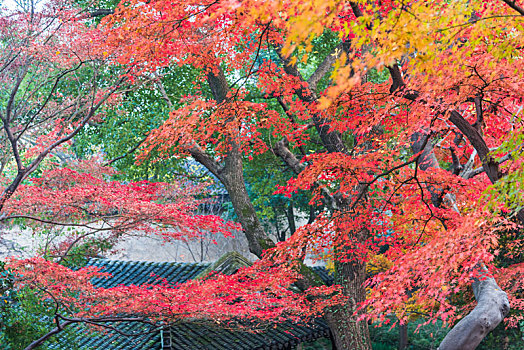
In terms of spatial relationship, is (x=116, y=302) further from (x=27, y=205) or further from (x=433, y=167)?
(x=433, y=167)

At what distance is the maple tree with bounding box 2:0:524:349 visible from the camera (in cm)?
417

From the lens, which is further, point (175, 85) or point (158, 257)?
point (158, 257)

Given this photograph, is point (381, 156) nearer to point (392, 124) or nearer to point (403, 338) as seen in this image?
point (392, 124)

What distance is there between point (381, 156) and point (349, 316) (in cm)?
272

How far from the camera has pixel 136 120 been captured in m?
10.7

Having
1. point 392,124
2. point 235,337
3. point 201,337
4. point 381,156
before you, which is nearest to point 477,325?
point 381,156

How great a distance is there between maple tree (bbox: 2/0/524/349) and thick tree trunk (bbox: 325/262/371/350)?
0.06 ft

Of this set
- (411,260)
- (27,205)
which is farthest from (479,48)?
(27,205)

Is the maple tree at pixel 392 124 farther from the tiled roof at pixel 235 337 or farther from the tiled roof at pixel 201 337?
the tiled roof at pixel 201 337

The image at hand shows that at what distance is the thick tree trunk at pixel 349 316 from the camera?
771cm

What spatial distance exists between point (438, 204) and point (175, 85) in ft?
23.8

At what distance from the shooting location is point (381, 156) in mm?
7027

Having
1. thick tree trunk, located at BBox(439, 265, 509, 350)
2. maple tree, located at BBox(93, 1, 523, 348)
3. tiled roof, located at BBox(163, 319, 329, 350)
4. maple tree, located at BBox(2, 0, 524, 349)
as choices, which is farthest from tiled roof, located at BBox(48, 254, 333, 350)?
thick tree trunk, located at BBox(439, 265, 509, 350)

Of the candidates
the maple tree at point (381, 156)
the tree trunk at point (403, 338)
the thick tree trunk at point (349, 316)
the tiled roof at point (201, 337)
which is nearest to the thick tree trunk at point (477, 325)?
the maple tree at point (381, 156)
